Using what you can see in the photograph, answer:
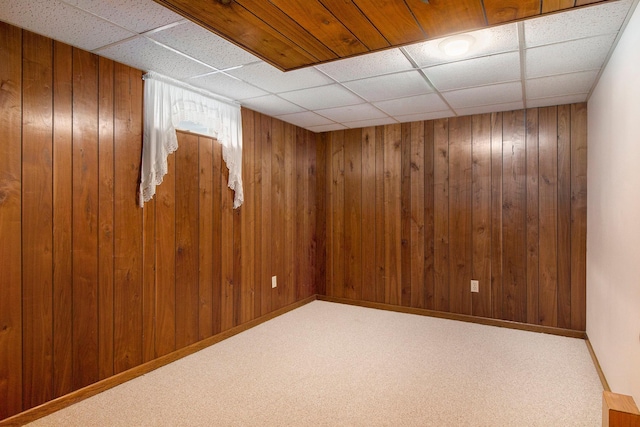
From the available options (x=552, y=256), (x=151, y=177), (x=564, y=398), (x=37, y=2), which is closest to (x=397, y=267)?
(x=552, y=256)

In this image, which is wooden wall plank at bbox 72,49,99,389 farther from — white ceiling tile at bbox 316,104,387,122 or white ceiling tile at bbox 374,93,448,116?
white ceiling tile at bbox 374,93,448,116

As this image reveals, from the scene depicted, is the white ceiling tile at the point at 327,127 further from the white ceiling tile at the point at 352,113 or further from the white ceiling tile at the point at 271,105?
the white ceiling tile at the point at 271,105

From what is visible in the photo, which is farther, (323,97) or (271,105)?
(271,105)

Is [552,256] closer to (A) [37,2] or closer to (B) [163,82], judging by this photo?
(B) [163,82]

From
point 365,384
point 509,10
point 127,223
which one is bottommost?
point 365,384

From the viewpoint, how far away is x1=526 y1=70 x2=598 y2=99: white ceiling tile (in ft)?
9.20

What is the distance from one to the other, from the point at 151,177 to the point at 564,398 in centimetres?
320

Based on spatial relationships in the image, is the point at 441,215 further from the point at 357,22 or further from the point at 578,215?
the point at 357,22

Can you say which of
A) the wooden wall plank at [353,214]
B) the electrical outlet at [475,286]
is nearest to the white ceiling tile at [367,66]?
the wooden wall plank at [353,214]

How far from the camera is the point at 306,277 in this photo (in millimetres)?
4824

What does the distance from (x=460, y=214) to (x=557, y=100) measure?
140 cm

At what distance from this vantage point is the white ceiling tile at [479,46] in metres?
2.11

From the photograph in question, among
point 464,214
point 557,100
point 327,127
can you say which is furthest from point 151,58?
point 557,100

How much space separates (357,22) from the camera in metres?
1.85
